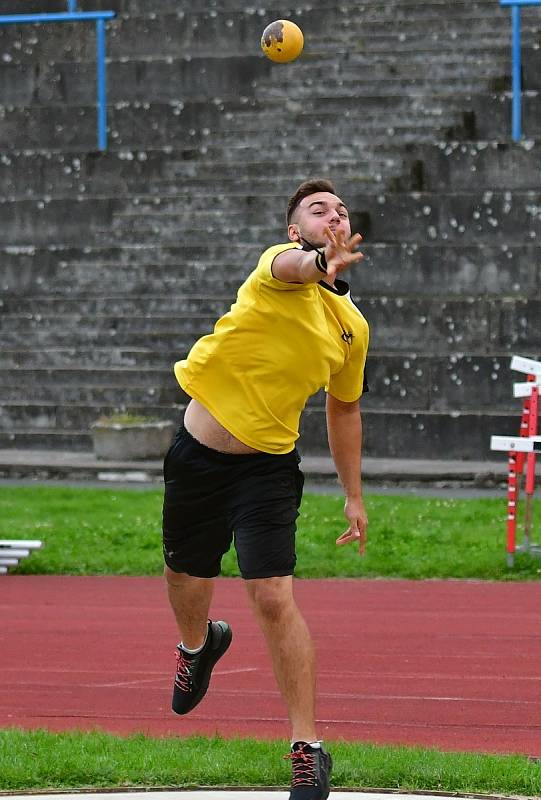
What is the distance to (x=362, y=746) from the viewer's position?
668cm

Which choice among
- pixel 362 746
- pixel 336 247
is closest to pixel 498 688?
pixel 362 746

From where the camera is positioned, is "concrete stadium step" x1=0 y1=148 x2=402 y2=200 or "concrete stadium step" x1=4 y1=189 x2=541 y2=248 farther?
"concrete stadium step" x1=0 y1=148 x2=402 y2=200

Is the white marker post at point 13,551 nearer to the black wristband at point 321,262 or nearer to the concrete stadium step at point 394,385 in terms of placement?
the concrete stadium step at point 394,385

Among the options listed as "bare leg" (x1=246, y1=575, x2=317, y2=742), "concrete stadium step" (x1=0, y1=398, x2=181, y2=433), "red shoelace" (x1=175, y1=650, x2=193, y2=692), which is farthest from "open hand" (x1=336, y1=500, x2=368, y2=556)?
"concrete stadium step" (x1=0, y1=398, x2=181, y2=433)

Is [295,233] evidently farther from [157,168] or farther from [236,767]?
[157,168]

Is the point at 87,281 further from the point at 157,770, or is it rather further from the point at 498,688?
the point at 157,770

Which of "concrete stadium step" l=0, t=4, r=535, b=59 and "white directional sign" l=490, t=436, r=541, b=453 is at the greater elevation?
"concrete stadium step" l=0, t=4, r=535, b=59

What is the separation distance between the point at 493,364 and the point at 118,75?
26.2 feet

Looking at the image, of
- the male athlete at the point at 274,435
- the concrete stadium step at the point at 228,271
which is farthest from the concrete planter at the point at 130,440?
the male athlete at the point at 274,435

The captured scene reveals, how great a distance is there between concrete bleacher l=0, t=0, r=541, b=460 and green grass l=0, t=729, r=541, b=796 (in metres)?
11.0

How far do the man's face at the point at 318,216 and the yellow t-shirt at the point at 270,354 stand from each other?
112 mm

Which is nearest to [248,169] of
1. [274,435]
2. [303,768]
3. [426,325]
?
[426,325]

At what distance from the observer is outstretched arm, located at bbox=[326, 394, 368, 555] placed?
661 centimetres

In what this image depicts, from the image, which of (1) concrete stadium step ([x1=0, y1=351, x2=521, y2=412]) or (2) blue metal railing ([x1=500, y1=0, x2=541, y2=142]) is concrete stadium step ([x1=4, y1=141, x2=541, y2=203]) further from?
(1) concrete stadium step ([x1=0, y1=351, x2=521, y2=412])
